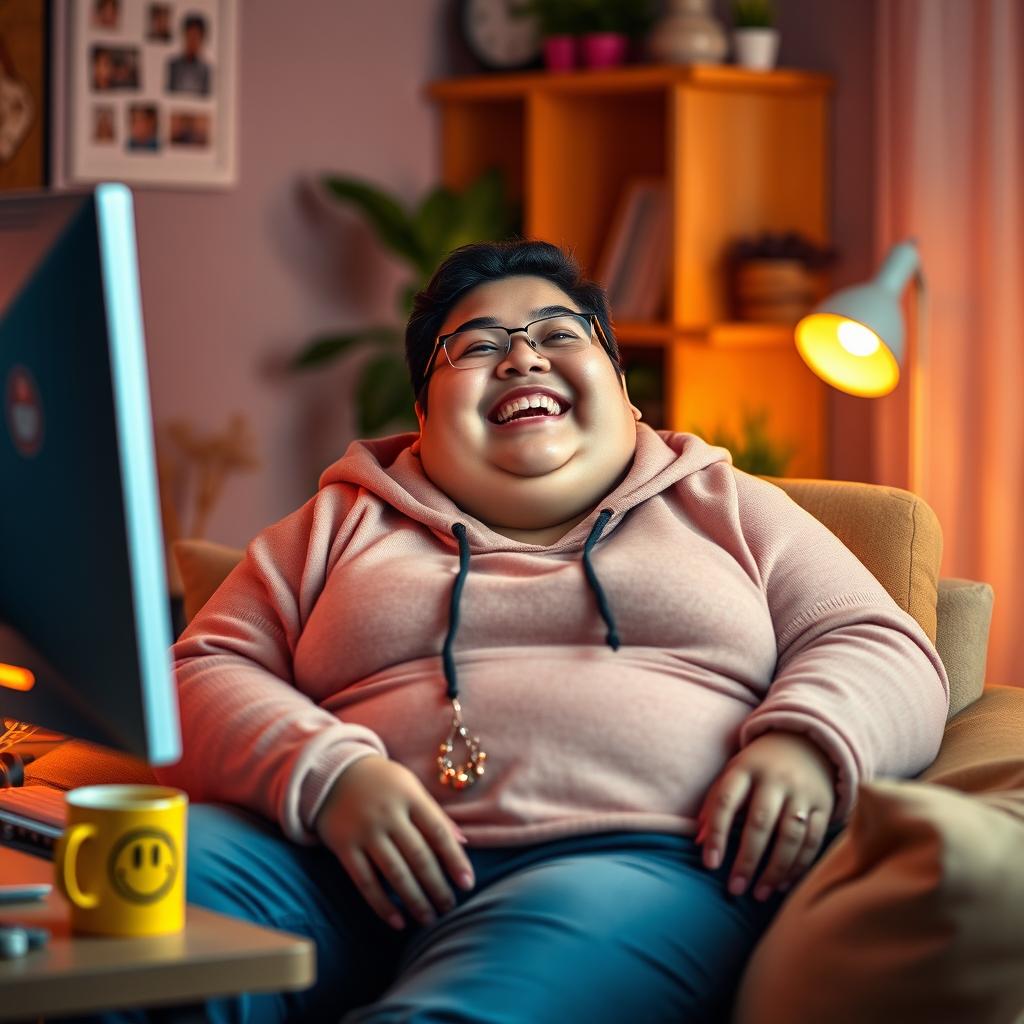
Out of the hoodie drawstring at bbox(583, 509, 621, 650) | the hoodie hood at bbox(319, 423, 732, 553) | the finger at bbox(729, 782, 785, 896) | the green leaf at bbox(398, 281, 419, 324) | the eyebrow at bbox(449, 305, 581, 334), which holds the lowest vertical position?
the finger at bbox(729, 782, 785, 896)

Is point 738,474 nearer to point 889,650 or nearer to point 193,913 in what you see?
point 889,650

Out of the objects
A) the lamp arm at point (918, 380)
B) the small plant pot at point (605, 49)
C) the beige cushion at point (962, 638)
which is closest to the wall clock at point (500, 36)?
the small plant pot at point (605, 49)

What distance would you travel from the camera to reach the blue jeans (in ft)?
3.95

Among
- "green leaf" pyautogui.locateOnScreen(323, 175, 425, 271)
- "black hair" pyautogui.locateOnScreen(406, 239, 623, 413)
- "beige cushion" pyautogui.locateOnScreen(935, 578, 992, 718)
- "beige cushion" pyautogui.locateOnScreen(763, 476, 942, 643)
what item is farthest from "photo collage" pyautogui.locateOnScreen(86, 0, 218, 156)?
"beige cushion" pyautogui.locateOnScreen(935, 578, 992, 718)

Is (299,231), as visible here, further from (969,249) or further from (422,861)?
(422,861)

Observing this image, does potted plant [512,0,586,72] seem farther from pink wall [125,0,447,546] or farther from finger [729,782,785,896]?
finger [729,782,785,896]

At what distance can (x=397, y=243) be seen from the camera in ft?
12.8

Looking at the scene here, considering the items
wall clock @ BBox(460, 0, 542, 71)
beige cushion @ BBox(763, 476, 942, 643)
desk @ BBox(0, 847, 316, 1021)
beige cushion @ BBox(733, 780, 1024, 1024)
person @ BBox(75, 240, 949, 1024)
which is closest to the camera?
desk @ BBox(0, 847, 316, 1021)

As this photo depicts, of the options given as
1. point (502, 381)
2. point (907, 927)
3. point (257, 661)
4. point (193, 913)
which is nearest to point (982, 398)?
point (502, 381)

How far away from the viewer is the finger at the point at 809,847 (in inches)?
54.7

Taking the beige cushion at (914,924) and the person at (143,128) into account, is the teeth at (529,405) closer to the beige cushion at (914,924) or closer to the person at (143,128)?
the beige cushion at (914,924)

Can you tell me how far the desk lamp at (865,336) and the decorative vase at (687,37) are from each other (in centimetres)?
95

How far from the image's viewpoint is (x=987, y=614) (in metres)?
1.90

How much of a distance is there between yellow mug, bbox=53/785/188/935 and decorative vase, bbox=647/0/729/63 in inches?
116
